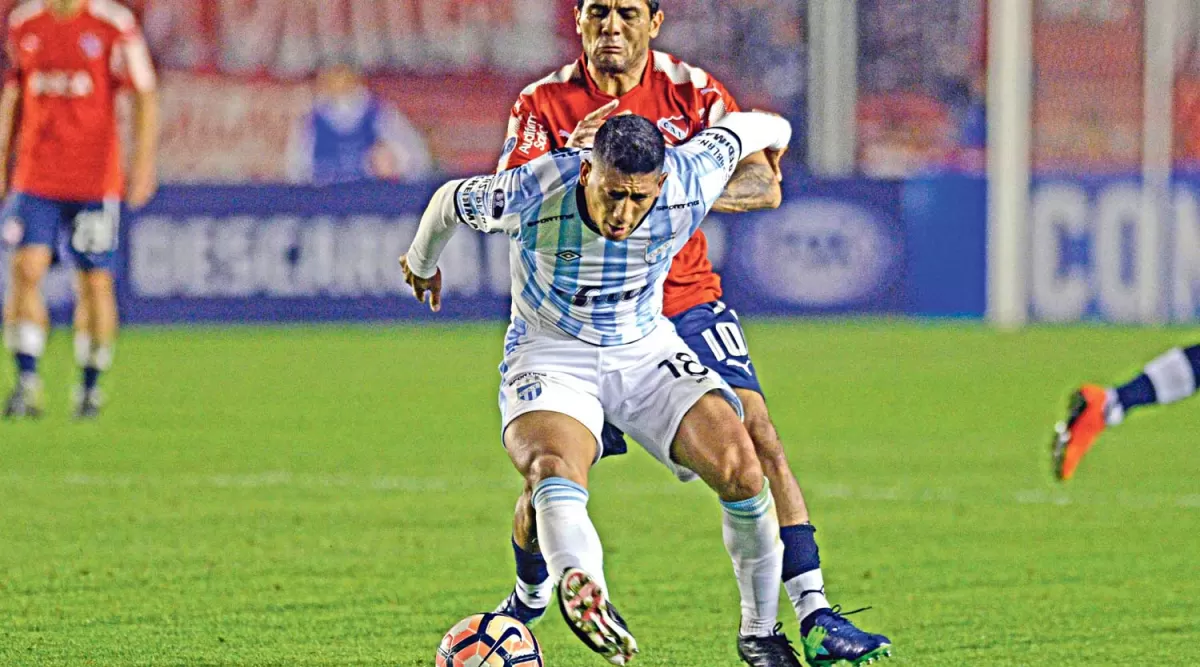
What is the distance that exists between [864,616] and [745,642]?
0.86m

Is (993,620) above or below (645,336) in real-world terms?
below

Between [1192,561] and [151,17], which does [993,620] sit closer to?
[1192,561]

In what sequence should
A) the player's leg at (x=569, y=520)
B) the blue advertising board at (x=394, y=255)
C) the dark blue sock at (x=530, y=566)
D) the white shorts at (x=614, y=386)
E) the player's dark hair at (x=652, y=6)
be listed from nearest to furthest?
1. the player's leg at (x=569, y=520)
2. the white shorts at (x=614, y=386)
3. the dark blue sock at (x=530, y=566)
4. the player's dark hair at (x=652, y=6)
5. the blue advertising board at (x=394, y=255)

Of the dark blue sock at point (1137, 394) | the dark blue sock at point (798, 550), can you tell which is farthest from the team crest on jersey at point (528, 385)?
the dark blue sock at point (1137, 394)

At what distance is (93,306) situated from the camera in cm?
1116

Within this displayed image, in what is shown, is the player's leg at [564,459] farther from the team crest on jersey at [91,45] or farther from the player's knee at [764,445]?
the team crest on jersey at [91,45]

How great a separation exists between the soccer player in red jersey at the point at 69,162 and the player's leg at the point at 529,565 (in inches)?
229

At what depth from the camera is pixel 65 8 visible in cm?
1112

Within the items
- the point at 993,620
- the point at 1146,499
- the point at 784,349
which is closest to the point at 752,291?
the point at 784,349

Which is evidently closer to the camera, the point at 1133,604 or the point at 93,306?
the point at 1133,604

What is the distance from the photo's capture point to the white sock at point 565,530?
190 inches

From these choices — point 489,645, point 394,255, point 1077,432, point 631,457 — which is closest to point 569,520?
point 489,645

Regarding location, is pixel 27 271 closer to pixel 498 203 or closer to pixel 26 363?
pixel 26 363

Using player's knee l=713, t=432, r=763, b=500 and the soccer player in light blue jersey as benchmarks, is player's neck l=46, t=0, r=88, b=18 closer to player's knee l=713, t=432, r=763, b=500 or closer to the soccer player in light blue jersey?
the soccer player in light blue jersey
